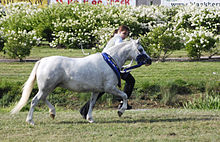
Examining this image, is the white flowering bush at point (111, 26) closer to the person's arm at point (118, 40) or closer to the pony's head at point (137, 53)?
the person's arm at point (118, 40)

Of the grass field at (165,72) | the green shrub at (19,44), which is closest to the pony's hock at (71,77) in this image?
the grass field at (165,72)

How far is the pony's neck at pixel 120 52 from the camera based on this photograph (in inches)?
320

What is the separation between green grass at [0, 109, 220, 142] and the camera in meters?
6.48

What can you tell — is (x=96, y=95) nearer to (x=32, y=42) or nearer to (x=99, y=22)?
(x=32, y=42)

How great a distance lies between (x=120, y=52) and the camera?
814 cm

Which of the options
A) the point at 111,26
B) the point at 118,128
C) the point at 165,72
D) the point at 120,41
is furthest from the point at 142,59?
the point at 111,26

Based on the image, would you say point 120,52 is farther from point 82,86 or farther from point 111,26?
point 111,26

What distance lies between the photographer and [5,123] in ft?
25.2

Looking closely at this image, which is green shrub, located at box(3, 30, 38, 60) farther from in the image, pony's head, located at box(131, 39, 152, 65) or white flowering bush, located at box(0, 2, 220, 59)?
pony's head, located at box(131, 39, 152, 65)

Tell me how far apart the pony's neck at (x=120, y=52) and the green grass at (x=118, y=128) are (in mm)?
1127

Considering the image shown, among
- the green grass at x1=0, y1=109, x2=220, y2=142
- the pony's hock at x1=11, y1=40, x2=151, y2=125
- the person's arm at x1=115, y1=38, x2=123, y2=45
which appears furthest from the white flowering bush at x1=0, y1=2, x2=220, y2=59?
the pony's hock at x1=11, y1=40, x2=151, y2=125

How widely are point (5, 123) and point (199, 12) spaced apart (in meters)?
14.2

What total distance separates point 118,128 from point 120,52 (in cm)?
162

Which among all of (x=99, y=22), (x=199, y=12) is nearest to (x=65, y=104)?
(x=99, y=22)
